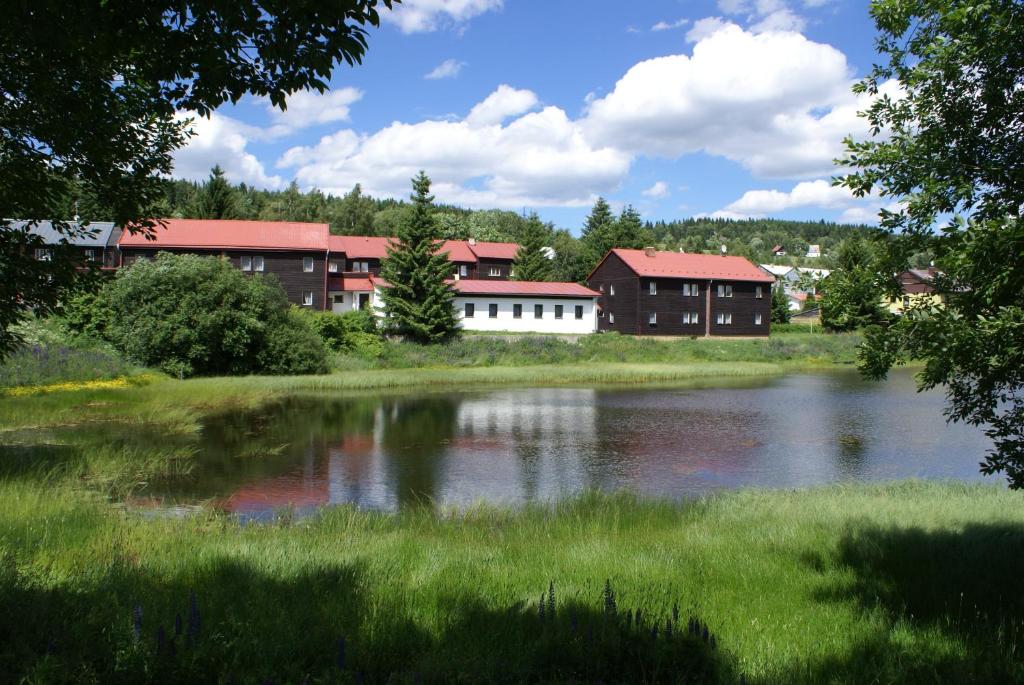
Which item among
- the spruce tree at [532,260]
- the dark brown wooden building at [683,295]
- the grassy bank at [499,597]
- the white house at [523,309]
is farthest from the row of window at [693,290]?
the grassy bank at [499,597]

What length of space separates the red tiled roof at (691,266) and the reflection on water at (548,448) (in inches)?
1135

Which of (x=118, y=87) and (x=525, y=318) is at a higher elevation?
(x=118, y=87)

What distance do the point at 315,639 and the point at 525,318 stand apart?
5196cm

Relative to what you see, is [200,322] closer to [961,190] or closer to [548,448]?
[548,448]

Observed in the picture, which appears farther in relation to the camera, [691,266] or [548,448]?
[691,266]

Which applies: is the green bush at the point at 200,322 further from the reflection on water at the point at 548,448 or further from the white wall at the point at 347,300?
the white wall at the point at 347,300

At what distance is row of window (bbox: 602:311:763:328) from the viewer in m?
59.8

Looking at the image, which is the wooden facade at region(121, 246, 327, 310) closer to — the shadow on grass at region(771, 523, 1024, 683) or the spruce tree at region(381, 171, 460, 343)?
the spruce tree at region(381, 171, 460, 343)

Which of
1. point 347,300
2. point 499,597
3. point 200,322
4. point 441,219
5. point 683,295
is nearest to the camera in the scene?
point 499,597

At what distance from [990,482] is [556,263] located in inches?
2730

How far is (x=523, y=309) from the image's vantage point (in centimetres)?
5675

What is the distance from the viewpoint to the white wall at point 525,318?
56.2 meters

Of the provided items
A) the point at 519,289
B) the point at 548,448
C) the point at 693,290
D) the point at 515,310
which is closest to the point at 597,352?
the point at 515,310

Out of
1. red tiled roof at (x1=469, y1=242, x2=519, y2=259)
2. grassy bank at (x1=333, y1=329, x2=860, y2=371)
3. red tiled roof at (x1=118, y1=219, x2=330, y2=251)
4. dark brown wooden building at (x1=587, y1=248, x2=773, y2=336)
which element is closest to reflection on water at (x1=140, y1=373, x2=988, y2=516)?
grassy bank at (x1=333, y1=329, x2=860, y2=371)
